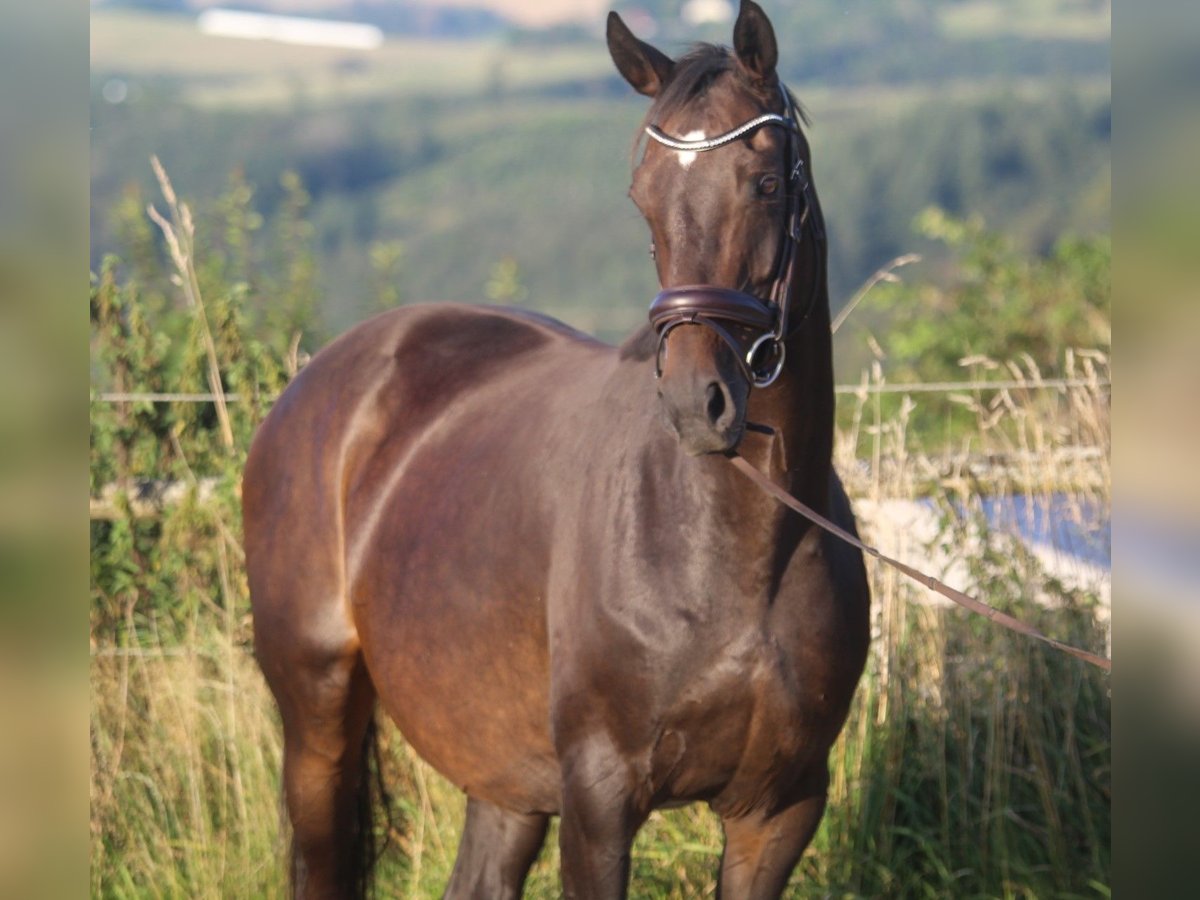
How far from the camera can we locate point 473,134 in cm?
3953

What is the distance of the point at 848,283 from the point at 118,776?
20.3m

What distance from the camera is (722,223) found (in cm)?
240

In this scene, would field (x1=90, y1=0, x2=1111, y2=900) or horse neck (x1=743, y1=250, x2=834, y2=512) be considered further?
field (x1=90, y1=0, x2=1111, y2=900)

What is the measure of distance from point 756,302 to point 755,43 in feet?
1.63

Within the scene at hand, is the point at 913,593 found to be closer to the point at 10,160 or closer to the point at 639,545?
the point at 639,545

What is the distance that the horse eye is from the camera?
2438mm

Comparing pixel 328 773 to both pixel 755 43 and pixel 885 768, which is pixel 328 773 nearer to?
pixel 885 768

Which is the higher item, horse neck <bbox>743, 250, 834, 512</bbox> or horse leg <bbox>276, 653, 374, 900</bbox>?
horse neck <bbox>743, 250, 834, 512</bbox>

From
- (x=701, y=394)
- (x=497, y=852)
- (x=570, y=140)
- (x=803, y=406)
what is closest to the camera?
(x=701, y=394)

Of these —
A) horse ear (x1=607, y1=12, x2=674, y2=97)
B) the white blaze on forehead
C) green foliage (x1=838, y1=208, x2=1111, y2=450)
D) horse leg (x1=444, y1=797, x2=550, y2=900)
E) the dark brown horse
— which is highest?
green foliage (x1=838, y1=208, x2=1111, y2=450)

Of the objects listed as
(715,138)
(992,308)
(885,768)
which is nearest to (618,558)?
(715,138)

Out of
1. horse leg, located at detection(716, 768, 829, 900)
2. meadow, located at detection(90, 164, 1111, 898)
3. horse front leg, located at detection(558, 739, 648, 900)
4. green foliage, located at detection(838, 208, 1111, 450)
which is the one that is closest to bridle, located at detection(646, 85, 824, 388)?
horse front leg, located at detection(558, 739, 648, 900)

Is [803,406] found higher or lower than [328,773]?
higher

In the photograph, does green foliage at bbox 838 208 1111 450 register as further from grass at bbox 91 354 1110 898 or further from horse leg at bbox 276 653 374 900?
horse leg at bbox 276 653 374 900
